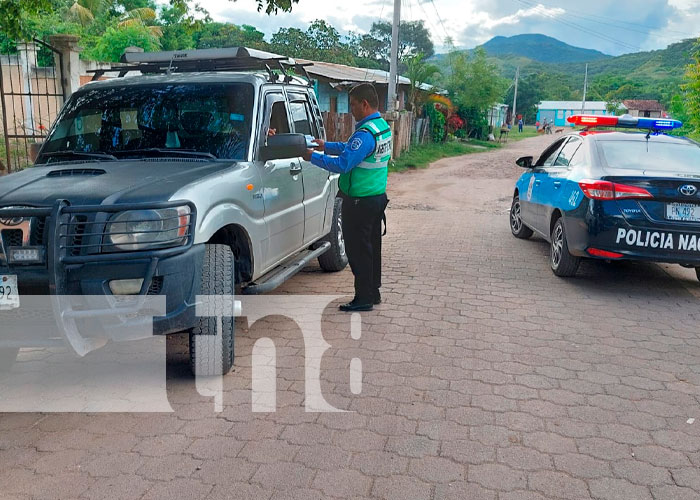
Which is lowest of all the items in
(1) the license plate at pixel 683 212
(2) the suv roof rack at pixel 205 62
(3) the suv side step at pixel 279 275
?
(3) the suv side step at pixel 279 275

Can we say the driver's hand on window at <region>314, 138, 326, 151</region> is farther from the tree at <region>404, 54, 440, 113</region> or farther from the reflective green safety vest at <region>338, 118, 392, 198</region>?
the tree at <region>404, 54, 440, 113</region>

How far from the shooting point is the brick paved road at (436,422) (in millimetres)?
2963

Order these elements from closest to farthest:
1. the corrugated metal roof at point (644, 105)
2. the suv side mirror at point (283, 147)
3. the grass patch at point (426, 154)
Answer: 1. the suv side mirror at point (283, 147)
2. the grass patch at point (426, 154)
3. the corrugated metal roof at point (644, 105)

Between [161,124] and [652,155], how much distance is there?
4.84 meters

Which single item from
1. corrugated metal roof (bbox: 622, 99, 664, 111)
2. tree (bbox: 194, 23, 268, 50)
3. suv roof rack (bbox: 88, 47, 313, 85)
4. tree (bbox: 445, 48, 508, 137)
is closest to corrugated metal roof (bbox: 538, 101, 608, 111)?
corrugated metal roof (bbox: 622, 99, 664, 111)

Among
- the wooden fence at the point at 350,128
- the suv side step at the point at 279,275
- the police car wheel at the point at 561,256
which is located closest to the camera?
the suv side step at the point at 279,275

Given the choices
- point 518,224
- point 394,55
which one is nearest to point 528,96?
point 394,55

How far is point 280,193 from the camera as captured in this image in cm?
516

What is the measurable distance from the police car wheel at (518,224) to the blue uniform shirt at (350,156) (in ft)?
14.5

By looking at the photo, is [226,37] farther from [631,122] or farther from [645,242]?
[645,242]

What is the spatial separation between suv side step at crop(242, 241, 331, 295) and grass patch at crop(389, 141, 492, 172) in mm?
14825

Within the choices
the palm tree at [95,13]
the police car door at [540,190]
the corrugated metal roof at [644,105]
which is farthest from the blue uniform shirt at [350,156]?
the corrugated metal roof at [644,105]

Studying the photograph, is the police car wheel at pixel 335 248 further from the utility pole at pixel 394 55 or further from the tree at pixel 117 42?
the tree at pixel 117 42

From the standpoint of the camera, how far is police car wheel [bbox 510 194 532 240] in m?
9.16
